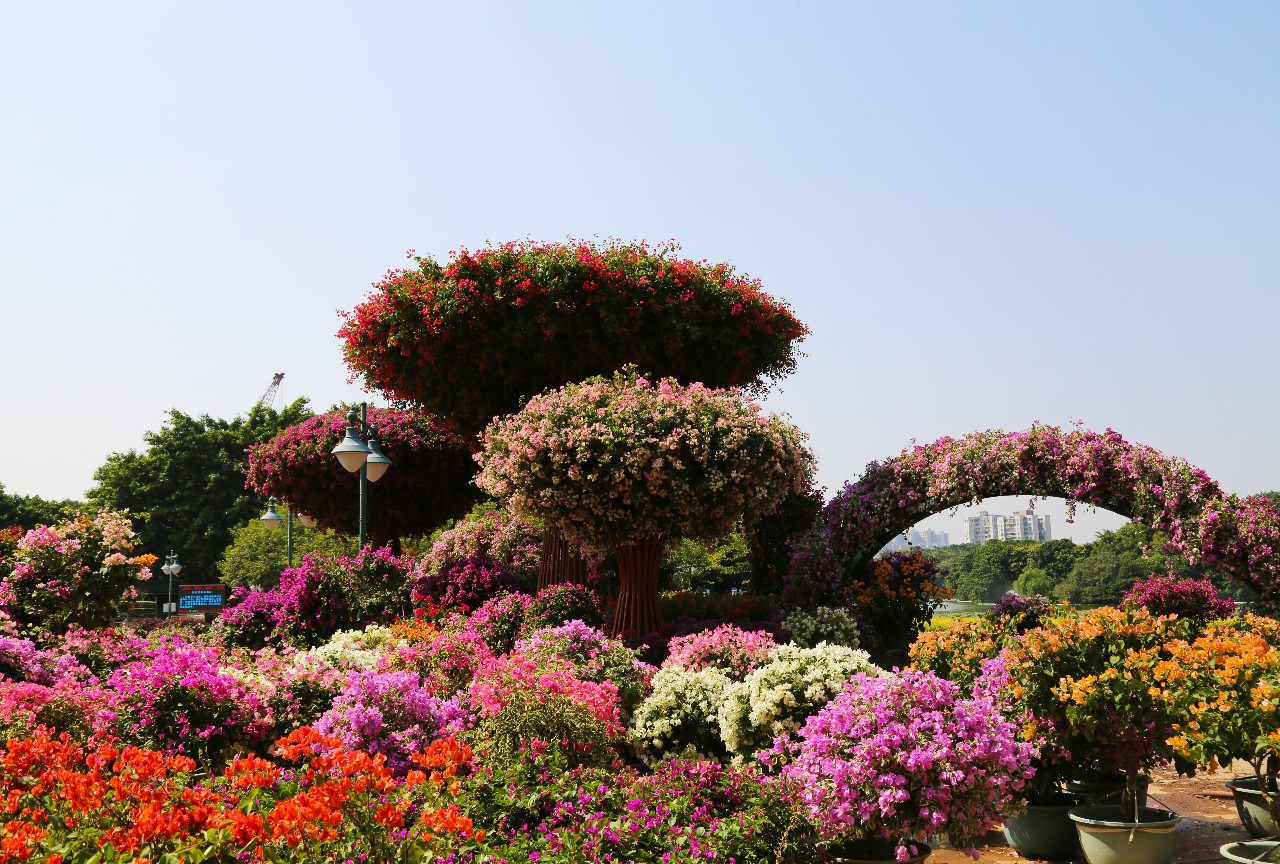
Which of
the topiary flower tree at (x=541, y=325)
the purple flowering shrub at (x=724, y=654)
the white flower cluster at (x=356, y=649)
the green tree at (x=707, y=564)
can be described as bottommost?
the purple flowering shrub at (x=724, y=654)

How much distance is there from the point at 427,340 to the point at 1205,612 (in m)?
14.0

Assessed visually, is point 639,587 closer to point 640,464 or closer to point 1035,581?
point 640,464

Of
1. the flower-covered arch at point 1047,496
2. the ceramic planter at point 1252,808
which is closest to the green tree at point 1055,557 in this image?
the flower-covered arch at point 1047,496

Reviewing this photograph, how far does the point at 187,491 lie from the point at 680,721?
46.1 meters

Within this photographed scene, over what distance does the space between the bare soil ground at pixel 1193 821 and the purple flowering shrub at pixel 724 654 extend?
2908mm

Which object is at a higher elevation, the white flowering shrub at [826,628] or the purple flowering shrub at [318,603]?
the purple flowering shrub at [318,603]

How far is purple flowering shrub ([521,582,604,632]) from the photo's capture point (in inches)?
495

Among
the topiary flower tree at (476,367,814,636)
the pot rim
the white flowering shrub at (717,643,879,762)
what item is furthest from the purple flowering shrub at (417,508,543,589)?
the pot rim

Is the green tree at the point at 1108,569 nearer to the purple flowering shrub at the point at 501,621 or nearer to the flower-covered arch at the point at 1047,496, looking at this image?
the flower-covered arch at the point at 1047,496

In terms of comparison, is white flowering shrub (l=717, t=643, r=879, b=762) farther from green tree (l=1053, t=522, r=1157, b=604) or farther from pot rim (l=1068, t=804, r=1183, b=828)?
green tree (l=1053, t=522, r=1157, b=604)

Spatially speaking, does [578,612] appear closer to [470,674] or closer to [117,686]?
[470,674]

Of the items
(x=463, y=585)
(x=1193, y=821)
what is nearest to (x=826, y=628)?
(x=463, y=585)

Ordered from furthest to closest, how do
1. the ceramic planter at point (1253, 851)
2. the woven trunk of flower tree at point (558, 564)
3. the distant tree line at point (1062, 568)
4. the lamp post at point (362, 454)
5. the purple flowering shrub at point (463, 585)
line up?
the distant tree line at point (1062, 568), the woven trunk of flower tree at point (558, 564), the purple flowering shrub at point (463, 585), the lamp post at point (362, 454), the ceramic planter at point (1253, 851)

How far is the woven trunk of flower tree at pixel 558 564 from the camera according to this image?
1614 cm
